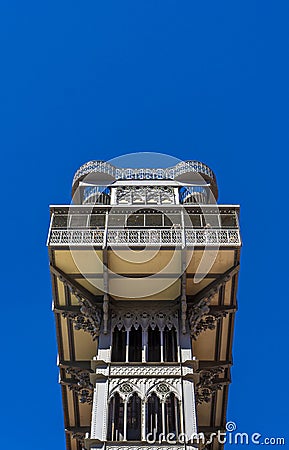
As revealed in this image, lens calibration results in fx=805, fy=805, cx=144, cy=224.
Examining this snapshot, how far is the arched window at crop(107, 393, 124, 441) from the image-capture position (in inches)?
845

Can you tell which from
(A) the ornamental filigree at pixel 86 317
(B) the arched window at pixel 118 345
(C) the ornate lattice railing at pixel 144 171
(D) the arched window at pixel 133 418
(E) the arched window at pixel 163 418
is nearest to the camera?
(E) the arched window at pixel 163 418

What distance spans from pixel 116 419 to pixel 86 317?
3953 mm

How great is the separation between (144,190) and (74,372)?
23.6 feet

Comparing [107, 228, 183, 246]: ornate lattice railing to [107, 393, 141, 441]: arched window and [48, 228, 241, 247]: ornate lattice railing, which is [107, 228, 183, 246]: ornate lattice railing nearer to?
[48, 228, 241, 247]: ornate lattice railing

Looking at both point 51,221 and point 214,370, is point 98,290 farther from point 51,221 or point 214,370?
point 214,370

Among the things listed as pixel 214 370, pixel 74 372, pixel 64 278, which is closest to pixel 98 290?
pixel 64 278

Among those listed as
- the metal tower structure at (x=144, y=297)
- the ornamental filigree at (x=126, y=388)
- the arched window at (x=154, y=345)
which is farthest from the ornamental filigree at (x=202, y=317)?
the ornamental filigree at (x=126, y=388)

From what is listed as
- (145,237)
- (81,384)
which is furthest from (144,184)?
(81,384)

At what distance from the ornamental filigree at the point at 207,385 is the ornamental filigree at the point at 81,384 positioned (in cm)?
354

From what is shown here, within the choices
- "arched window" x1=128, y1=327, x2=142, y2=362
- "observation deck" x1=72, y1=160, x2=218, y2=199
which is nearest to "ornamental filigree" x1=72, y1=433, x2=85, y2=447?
"arched window" x1=128, y1=327, x2=142, y2=362

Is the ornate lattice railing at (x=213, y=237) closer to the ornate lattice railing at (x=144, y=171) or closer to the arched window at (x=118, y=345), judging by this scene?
the arched window at (x=118, y=345)

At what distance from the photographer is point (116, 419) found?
72.3 feet

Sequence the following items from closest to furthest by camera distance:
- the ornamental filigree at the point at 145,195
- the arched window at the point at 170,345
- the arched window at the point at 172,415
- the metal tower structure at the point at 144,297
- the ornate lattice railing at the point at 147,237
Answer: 1. the arched window at the point at 172,415
2. the metal tower structure at the point at 144,297
3. the arched window at the point at 170,345
4. the ornate lattice railing at the point at 147,237
5. the ornamental filigree at the point at 145,195

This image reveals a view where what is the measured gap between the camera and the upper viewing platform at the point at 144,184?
29.2 metres
